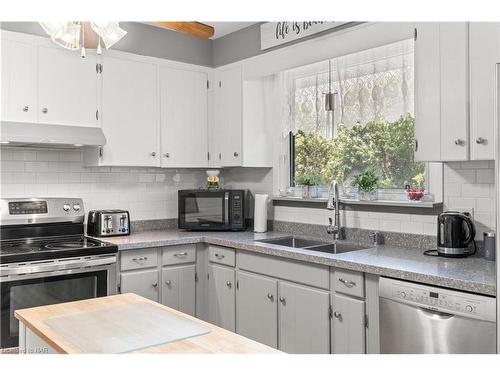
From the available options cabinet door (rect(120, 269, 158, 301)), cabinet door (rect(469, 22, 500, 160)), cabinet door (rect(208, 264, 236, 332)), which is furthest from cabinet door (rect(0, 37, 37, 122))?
cabinet door (rect(469, 22, 500, 160))

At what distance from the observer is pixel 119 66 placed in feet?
12.2

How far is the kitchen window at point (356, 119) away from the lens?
3.26 m

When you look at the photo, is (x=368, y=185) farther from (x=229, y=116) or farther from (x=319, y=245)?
(x=229, y=116)

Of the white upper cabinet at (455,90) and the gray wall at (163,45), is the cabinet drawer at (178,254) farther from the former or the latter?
the white upper cabinet at (455,90)

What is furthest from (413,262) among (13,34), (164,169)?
(13,34)

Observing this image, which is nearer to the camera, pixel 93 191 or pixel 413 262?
pixel 413 262

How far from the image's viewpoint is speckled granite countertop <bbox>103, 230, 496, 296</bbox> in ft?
7.00

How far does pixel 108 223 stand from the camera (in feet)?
12.1

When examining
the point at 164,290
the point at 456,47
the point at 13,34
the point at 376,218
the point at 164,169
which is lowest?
the point at 164,290

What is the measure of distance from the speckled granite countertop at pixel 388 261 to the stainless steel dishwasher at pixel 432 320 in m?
0.04

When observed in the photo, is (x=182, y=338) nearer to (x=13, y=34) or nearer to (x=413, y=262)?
(x=413, y=262)

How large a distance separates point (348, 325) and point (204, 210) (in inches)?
67.4

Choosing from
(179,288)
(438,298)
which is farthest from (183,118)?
(438,298)

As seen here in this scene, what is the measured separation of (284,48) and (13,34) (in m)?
1.90
